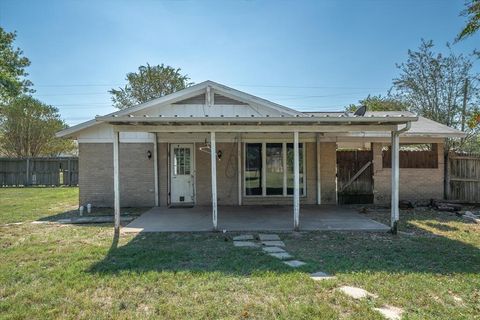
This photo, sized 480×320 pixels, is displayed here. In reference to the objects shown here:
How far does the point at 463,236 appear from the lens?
701cm

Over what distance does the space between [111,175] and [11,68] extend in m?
18.4

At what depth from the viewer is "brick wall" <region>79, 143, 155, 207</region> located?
1098 cm

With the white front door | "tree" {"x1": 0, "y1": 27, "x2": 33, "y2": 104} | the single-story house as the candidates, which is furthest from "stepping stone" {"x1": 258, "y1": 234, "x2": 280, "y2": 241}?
"tree" {"x1": 0, "y1": 27, "x2": 33, "y2": 104}

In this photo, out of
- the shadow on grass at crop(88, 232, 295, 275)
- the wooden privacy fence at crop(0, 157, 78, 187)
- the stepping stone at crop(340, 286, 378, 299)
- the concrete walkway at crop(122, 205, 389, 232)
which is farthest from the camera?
the wooden privacy fence at crop(0, 157, 78, 187)

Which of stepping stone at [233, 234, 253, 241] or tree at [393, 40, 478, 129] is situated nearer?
stepping stone at [233, 234, 253, 241]

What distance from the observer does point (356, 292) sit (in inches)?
155

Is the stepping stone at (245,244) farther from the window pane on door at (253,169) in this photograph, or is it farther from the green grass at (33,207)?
the green grass at (33,207)

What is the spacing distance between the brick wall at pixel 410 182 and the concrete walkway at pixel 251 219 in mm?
2079

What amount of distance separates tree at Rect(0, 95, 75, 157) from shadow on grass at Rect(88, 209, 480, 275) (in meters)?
22.7

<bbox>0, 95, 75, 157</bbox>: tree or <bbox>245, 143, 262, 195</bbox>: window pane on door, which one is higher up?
<bbox>0, 95, 75, 157</bbox>: tree

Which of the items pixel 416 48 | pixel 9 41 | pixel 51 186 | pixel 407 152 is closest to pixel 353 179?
pixel 407 152

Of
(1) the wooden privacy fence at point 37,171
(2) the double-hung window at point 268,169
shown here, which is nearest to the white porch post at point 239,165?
(2) the double-hung window at point 268,169

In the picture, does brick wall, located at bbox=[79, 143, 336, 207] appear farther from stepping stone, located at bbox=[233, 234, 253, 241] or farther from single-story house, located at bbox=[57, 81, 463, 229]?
stepping stone, located at bbox=[233, 234, 253, 241]

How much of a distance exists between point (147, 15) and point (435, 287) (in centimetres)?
1076
